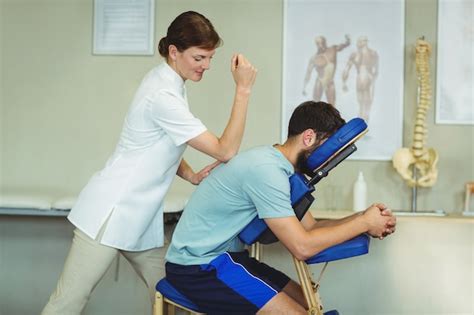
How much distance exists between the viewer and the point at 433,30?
307cm

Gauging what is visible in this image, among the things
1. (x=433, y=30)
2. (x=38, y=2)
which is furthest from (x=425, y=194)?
(x=38, y=2)

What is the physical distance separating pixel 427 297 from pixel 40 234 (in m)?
1.85

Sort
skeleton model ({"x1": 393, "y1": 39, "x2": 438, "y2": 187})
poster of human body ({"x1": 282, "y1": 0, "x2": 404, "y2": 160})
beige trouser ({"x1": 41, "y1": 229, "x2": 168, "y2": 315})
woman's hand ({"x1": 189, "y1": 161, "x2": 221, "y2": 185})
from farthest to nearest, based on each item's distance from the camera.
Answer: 1. poster of human body ({"x1": 282, "y1": 0, "x2": 404, "y2": 160})
2. skeleton model ({"x1": 393, "y1": 39, "x2": 438, "y2": 187})
3. woman's hand ({"x1": 189, "y1": 161, "x2": 221, "y2": 185})
4. beige trouser ({"x1": 41, "y1": 229, "x2": 168, "y2": 315})

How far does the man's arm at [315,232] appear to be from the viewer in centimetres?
186

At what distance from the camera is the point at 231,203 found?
1945 mm

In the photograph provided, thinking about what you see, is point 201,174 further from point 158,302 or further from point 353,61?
point 353,61

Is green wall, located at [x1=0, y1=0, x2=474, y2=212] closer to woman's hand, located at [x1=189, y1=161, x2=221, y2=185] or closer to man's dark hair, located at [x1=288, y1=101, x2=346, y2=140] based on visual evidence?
woman's hand, located at [x1=189, y1=161, x2=221, y2=185]

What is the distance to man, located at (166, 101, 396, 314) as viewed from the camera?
73.7 inches

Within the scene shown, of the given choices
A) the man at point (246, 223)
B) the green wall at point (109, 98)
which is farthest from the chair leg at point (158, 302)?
the green wall at point (109, 98)

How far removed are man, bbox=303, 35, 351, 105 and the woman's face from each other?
1066 mm

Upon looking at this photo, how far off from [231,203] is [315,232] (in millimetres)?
252

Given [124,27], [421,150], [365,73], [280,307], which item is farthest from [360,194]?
[124,27]

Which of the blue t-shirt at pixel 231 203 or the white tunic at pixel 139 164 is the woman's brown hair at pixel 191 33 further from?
the blue t-shirt at pixel 231 203

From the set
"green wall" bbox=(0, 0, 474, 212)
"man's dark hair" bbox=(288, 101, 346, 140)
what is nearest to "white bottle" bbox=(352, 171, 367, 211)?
"green wall" bbox=(0, 0, 474, 212)
